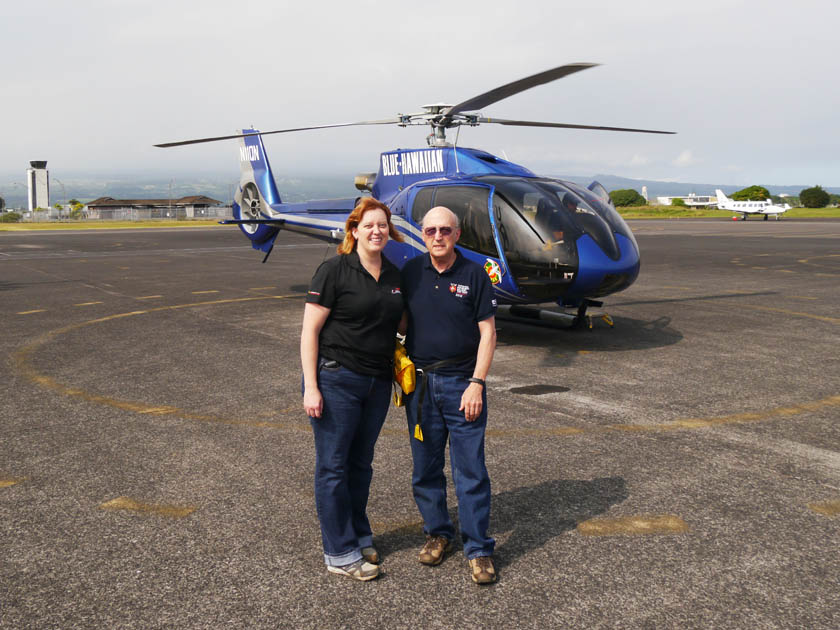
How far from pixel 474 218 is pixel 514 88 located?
2.01 metres

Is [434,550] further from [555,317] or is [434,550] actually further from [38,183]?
[38,183]

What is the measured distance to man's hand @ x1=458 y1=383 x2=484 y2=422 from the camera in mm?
4125

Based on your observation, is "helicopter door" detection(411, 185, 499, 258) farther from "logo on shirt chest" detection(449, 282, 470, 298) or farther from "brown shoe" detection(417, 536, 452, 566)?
"brown shoe" detection(417, 536, 452, 566)

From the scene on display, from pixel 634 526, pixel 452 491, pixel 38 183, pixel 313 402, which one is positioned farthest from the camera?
pixel 38 183

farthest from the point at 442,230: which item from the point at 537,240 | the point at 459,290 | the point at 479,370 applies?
the point at 537,240

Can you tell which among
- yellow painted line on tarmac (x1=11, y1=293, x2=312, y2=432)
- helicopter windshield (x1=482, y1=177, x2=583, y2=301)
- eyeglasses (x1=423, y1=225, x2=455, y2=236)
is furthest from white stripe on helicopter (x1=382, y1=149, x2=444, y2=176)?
eyeglasses (x1=423, y1=225, x2=455, y2=236)

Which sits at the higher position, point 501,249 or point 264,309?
point 501,249

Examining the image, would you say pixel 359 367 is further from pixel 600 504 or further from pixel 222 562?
pixel 600 504

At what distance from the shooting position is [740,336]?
11.7 metres

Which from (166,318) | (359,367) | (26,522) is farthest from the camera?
(166,318)

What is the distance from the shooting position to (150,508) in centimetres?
517

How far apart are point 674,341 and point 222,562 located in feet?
29.0

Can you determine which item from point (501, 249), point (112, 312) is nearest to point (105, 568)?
point (501, 249)

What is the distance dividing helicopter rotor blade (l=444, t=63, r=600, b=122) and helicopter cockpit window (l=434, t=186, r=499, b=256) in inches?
59.0
